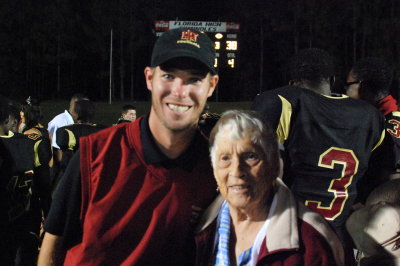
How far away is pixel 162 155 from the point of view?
7.66 feet

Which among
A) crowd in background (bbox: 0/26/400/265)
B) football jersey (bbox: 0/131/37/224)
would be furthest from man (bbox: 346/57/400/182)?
football jersey (bbox: 0/131/37/224)

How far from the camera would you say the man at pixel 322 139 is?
3.42m

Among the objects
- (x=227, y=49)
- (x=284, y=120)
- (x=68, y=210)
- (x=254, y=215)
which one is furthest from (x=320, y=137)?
(x=227, y=49)

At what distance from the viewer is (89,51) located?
161 feet

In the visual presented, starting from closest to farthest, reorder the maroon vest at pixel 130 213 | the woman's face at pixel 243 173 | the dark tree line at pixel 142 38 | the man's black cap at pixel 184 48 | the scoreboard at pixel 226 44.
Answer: the woman's face at pixel 243 173 → the maroon vest at pixel 130 213 → the man's black cap at pixel 184 48 → the scoreboard at pixel 226 44 → the dark tree line at pixel 142 38

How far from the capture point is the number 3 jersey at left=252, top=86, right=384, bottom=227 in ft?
11.2

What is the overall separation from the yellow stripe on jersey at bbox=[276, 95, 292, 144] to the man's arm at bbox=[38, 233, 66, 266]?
1.58m

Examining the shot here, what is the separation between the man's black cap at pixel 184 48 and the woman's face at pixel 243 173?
453mm

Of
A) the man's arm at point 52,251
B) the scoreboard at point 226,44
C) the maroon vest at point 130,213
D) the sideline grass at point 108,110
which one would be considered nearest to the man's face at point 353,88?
the maroon vest at point 130,213

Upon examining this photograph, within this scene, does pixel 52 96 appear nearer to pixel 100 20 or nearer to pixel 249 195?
pixel 100 20

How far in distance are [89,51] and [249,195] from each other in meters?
48.7

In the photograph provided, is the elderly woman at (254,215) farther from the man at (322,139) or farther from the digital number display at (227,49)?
the digital number display at (227,49)

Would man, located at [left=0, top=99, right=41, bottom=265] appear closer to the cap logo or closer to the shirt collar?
the shirt collar

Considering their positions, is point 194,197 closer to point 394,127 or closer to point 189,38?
point 189,38
